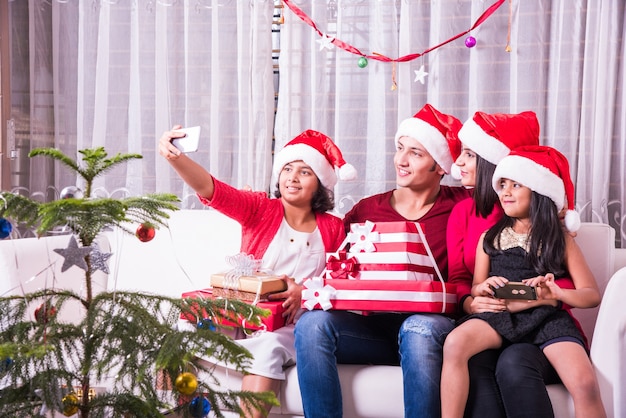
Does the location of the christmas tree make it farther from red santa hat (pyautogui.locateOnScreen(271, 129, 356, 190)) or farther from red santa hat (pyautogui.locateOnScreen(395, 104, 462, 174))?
red santa hat (pyautogui.locateOnScreen(395, 104, 462, 174))

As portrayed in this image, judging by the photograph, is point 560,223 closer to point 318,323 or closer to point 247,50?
point 318,323

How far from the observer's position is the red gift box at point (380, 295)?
2.04m

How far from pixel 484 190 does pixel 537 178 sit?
0.21 metres

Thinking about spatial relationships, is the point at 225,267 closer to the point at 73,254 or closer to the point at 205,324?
the point at 205,324

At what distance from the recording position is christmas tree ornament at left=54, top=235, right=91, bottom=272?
3.93ft

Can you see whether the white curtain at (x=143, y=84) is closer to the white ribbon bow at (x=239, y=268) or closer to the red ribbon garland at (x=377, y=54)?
the red ribbon garland at (x=377, y=54)

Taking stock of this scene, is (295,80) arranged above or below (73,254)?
above

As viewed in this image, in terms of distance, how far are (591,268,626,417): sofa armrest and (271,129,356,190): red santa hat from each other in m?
0.90

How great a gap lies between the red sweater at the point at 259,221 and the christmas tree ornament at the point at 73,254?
1.14 meters

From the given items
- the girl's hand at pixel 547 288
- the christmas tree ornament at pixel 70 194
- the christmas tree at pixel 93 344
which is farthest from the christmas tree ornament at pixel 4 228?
the girl's hand at pixel 547 288

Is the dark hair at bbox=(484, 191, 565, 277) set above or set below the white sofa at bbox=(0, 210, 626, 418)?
above

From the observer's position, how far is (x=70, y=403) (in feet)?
3.89

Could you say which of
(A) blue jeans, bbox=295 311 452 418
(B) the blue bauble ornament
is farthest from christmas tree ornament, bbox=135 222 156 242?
(A) blue jeans, bbox=295 311 452 418

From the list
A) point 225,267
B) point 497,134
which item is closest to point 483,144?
point 497,134
